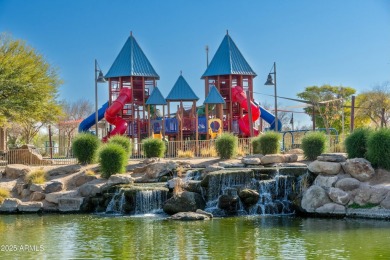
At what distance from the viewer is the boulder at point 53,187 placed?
26.6 metres

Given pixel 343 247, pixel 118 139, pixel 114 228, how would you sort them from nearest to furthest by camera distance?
1. pixel 343 247
2. pixel 114 228
3. pixel 118 139

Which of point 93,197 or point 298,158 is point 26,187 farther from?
point 298,158

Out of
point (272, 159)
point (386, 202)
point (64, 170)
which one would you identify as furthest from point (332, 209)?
point (64, 170)

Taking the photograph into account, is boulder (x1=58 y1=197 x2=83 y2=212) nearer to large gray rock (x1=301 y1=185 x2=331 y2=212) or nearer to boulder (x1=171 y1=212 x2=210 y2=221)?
boulder (x1=171 y1=212 x2=210 y2=221)

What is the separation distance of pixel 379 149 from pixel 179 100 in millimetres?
17623

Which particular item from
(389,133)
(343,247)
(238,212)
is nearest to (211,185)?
(238,212)

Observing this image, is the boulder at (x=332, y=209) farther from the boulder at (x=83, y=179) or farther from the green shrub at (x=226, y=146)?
the boulder at (x=83, y=179)

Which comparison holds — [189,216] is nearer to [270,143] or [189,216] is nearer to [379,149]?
[379,149]

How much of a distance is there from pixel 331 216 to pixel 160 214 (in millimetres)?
6299

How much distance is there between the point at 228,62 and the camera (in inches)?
1672

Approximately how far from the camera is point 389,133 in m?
24.5

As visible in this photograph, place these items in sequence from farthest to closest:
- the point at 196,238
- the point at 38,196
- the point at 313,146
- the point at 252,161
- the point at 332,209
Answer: the point at 313,146 → the point at 252,161 → the point at 38,196 → the point at 332,209 → the point at 196,238

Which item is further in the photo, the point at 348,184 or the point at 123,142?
the point at 123,142

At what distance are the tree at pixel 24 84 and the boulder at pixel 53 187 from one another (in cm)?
887
